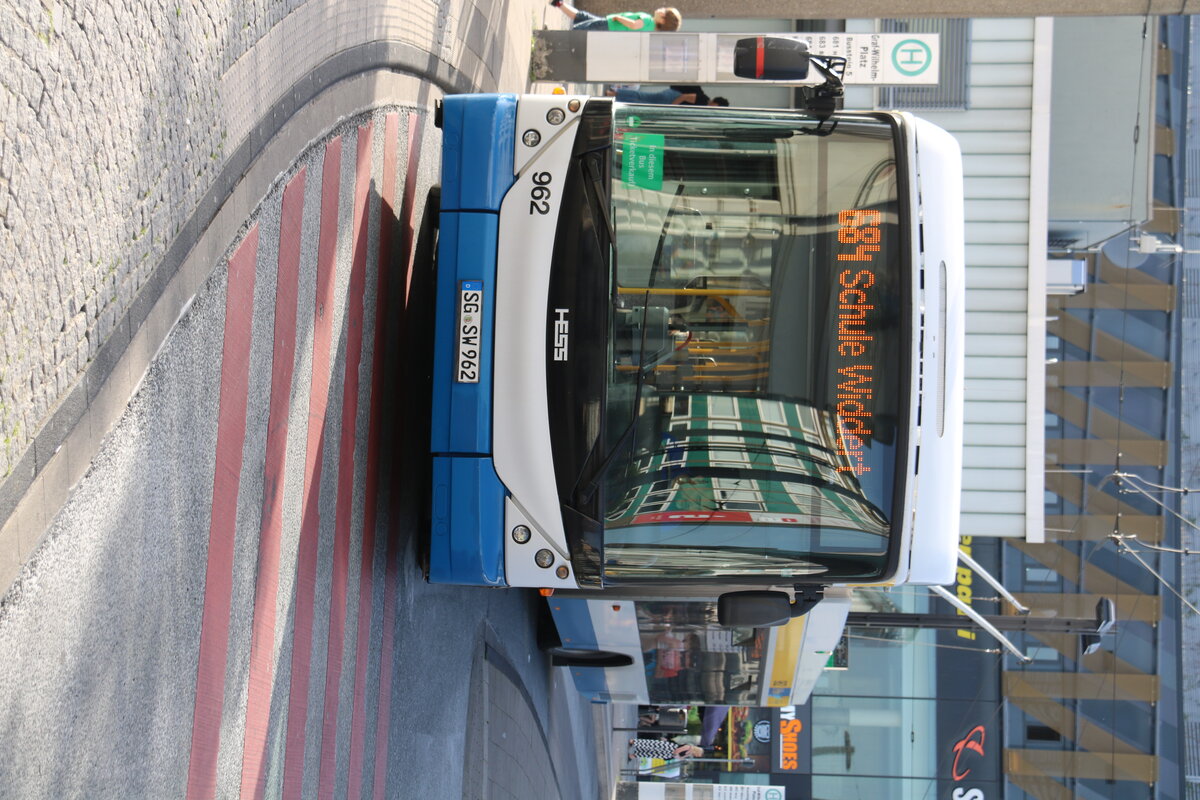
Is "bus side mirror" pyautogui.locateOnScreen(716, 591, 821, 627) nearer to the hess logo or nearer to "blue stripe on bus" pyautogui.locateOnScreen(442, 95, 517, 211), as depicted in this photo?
the hess logo

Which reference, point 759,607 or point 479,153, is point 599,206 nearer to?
point 479,153

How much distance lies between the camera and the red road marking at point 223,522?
403 cm

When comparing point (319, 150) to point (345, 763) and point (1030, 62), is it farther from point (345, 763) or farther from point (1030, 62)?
→ point (1030, 62)

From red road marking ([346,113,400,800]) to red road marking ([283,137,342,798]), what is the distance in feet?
1.84

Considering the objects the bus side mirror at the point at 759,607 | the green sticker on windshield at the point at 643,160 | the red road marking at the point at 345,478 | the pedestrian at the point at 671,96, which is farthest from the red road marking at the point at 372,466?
the pedestrian at the point at 671,96

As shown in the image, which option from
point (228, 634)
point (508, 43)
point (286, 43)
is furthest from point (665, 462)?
point (508, 43)

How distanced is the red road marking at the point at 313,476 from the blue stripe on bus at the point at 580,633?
3.51 metres

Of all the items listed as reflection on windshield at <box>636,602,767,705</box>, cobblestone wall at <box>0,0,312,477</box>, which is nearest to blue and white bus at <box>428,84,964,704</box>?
cobblestone wall at <box>0,0,312,477</box>

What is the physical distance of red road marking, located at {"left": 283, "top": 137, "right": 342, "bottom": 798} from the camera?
15.9ft

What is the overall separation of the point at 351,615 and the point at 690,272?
2.15 metres

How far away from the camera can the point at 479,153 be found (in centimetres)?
570

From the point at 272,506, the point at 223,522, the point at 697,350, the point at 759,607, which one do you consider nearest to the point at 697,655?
the point at 759,607

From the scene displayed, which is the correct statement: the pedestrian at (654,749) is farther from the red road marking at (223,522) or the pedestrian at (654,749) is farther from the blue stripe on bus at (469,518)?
the red road marking at (223,522)

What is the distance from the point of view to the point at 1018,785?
21.1 meters
